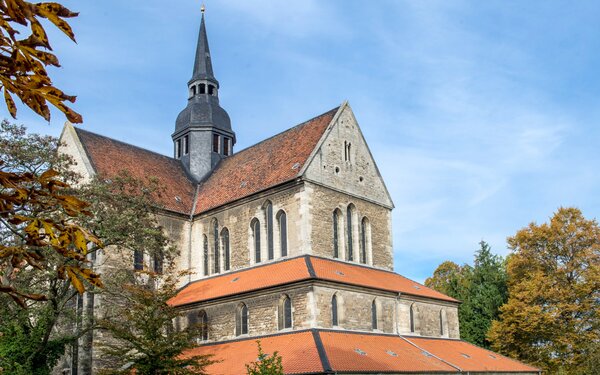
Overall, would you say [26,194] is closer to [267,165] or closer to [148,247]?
[148,247]

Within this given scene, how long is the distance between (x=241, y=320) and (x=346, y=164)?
9.82 m

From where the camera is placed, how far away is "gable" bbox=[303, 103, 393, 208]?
98.3 ft


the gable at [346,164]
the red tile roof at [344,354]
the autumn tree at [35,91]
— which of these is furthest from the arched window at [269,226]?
the autumn tree at [35,91]

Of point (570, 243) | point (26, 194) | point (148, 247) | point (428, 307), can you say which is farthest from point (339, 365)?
point (570, 243)

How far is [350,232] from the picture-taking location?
3117 centimetres

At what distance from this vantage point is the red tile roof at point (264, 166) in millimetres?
30625

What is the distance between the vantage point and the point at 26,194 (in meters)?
4.25

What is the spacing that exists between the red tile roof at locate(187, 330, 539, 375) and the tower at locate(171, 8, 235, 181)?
14.8 meters

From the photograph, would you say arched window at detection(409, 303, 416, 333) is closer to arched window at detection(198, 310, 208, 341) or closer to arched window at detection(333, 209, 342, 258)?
arched window at detection(333, 209, 342, 258)

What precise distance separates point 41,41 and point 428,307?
29515 mm

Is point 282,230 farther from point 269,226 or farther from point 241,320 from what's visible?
point 241,320

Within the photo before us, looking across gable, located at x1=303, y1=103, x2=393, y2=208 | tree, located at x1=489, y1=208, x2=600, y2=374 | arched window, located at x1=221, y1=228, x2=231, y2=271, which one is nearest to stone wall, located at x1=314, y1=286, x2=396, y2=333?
gable, located at x1=303, y1=103, x2=393, y2=208

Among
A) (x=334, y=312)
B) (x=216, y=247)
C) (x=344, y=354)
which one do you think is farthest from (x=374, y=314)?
(x=216, y=247)

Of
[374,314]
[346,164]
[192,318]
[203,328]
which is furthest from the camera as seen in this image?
[346,164]
